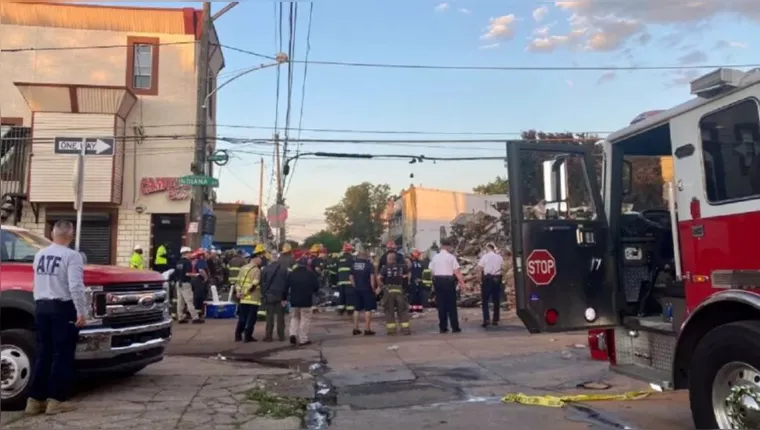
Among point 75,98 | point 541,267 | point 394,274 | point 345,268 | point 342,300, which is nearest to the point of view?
point 541,267

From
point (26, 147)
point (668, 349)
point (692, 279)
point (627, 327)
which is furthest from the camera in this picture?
point (26, 147)

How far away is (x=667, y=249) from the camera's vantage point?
6836 millimetres

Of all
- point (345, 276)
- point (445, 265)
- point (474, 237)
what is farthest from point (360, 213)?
point (445, 265)

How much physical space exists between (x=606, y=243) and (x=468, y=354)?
4704 millimetres

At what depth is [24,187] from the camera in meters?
22.9

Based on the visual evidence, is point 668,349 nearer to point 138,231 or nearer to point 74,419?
point 74,419

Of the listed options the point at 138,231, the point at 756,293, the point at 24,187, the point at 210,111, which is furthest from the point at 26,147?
the point at 756,293

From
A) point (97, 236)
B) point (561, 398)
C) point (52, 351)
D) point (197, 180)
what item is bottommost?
point (561, 398)

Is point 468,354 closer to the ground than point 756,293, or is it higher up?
closer to the ground

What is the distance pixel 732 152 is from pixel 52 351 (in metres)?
6.07

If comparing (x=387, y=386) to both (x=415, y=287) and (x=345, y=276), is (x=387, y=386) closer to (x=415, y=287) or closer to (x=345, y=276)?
(x=345, y=276)

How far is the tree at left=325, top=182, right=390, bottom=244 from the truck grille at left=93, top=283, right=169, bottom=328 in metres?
74.0

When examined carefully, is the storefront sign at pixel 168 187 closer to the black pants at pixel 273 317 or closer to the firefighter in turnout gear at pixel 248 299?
the firefighter in turnout gear at pixel 248 299

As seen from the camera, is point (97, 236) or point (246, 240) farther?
point (246, 240)
